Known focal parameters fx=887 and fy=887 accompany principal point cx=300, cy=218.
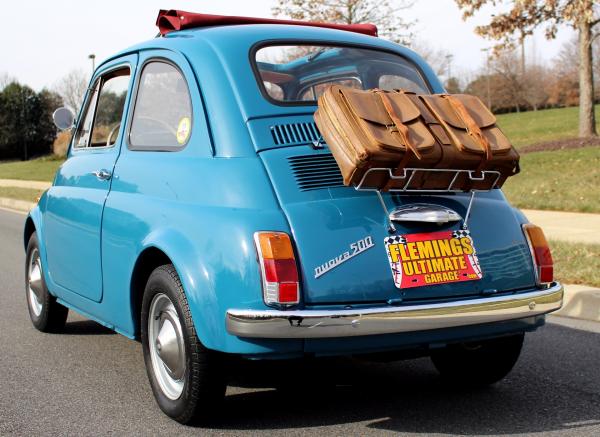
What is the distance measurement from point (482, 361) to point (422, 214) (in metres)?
1.25

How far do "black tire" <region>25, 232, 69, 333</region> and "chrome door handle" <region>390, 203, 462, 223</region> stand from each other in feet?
10.1

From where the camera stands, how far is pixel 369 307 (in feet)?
12.3

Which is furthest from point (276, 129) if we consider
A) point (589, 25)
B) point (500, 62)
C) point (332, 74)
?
point (500, 62)

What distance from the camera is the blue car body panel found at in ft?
12.3

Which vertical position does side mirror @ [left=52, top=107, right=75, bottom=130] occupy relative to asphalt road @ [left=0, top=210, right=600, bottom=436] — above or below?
above

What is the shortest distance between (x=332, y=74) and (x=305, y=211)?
136 centimetres

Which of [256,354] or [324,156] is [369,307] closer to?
[256,354]

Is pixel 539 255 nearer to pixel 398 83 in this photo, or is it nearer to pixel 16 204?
pixel 398 83

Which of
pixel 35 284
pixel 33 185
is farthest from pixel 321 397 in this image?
pixel 33 185

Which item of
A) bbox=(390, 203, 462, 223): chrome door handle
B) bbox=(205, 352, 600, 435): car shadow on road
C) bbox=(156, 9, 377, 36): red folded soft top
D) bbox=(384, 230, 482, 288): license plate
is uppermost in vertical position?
bbox=(156, 9, 377, 36): red folded soft top

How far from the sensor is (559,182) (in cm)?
1566

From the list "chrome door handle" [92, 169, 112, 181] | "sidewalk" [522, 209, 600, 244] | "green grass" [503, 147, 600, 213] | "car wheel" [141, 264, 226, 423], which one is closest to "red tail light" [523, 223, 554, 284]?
"car wheel" [141, 264, 226, 423]

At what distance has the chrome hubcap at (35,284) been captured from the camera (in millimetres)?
6293

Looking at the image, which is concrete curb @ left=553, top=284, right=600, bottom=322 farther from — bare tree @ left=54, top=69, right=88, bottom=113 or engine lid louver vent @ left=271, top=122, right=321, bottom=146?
bare tree @ left=54, top=69, right=88, bottom=113
